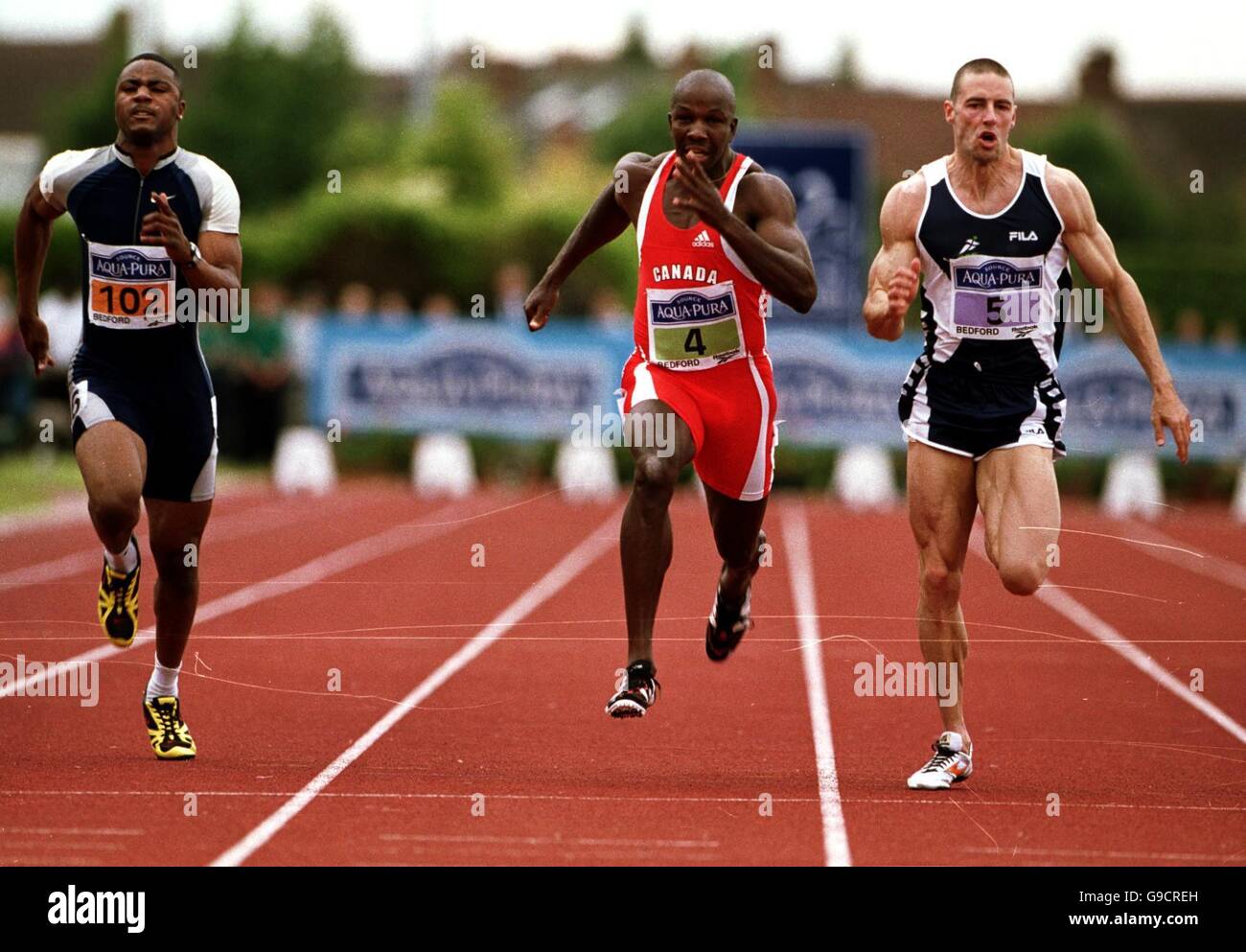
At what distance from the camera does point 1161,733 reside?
7.61m

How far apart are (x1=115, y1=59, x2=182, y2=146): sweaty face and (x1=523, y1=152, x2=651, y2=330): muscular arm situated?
1.44m

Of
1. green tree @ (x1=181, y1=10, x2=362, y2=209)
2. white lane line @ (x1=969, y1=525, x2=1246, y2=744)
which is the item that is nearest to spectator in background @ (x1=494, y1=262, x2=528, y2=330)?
white lane line @ (x1=969, y1=525, x2=1246, y2=744)

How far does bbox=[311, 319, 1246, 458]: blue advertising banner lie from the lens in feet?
63.1

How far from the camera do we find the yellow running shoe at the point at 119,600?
692 centimetres

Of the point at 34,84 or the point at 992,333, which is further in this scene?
the point at 34,84

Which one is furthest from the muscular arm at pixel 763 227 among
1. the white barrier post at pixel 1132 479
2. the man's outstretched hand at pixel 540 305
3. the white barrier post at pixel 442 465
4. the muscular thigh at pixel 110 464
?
the white barrier post at pixel 442 465

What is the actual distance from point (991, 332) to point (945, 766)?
1.52 meters

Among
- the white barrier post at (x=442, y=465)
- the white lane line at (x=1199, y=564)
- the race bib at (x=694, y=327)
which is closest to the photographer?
the race bib at (x=694, y=327)

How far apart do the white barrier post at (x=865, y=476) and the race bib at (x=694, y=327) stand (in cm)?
1233

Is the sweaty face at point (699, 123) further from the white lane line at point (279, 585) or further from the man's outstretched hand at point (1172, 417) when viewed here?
the white lane line at point (279, 585)

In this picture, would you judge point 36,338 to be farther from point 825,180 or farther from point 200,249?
point 825,180
